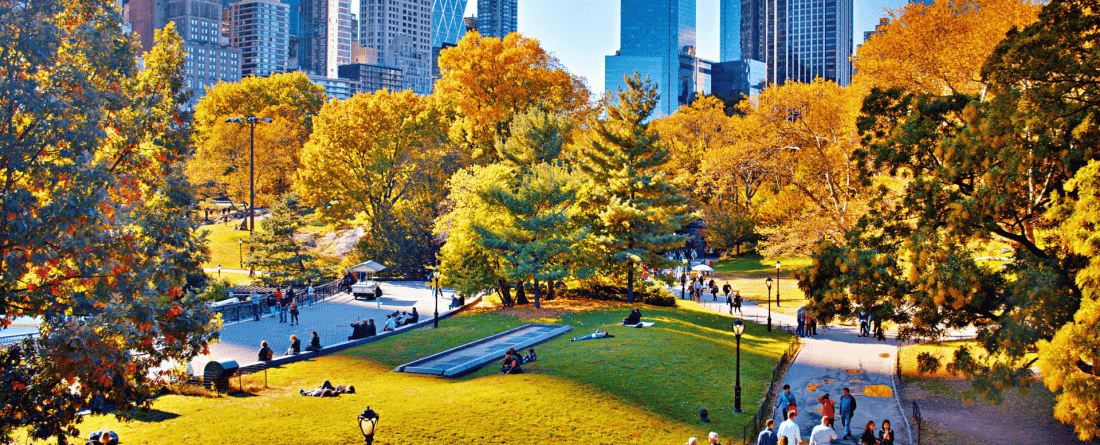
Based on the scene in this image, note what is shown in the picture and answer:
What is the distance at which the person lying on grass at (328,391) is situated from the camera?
60.5 feet

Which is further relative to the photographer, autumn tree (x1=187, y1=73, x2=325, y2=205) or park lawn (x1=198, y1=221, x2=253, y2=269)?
autumn tree (x1=187, y1=73, x2=325, y2=205)

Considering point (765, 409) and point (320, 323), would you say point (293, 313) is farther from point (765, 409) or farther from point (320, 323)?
point (765, 409)

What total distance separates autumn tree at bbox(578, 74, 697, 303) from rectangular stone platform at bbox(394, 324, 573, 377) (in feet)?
25.0

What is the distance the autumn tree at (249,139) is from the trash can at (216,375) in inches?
1493

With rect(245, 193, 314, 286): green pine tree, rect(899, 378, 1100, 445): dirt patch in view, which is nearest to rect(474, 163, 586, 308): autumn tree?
rect(245, 193, 314, 286): green pine tree

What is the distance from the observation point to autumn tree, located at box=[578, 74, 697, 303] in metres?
36.4

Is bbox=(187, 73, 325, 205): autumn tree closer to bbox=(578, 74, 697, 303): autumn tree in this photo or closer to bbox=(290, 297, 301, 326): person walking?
bbox=(290, 297, 301, 326): person walking

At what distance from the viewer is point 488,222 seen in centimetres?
3503

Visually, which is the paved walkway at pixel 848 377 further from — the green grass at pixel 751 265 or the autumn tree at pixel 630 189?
the green grass at pixel 751 265

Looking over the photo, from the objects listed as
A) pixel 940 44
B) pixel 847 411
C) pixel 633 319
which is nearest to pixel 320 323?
pixel 633 319

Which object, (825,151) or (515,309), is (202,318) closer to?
(515,309)

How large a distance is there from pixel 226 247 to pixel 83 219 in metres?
55.7

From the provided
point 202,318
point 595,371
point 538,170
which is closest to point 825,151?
point 538,170

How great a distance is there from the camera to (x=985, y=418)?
19.1 m
